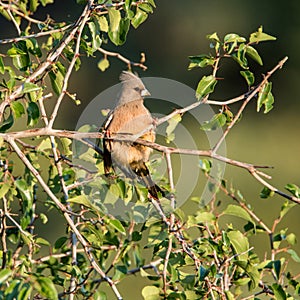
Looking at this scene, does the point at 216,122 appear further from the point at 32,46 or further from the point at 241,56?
the point at 32,46

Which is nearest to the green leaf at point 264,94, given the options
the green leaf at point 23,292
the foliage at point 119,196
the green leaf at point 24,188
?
the foliage at point 119,196

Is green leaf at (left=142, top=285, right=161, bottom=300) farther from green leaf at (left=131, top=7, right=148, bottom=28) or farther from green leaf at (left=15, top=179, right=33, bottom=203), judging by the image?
green leaf at (left=131, top=7, right=148, bottom=28)

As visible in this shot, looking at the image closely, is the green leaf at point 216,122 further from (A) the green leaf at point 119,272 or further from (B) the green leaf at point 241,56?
(A) the green leaf at point 119,272

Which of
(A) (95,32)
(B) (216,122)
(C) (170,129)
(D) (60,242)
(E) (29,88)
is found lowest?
(D) (60,242)

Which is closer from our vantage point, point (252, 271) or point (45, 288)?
point (45, 288)

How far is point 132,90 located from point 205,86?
1.07m

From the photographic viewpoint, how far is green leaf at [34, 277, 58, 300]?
6.19 feet

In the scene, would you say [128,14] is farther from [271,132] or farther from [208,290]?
[271,132]

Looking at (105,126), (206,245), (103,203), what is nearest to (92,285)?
(103,203)

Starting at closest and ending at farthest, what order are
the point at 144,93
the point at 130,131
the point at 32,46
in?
the point at 32,46, the point at 130,131, the point at 144,93

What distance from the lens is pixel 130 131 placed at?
3.19 m

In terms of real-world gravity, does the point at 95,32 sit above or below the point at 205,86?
above

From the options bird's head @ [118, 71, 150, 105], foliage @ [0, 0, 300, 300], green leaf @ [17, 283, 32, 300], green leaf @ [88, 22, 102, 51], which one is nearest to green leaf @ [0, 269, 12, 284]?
green leaf @ [17, 283, 32, 300]

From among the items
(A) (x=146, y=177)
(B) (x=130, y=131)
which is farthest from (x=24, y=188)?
(B) (x=130, y=131)
